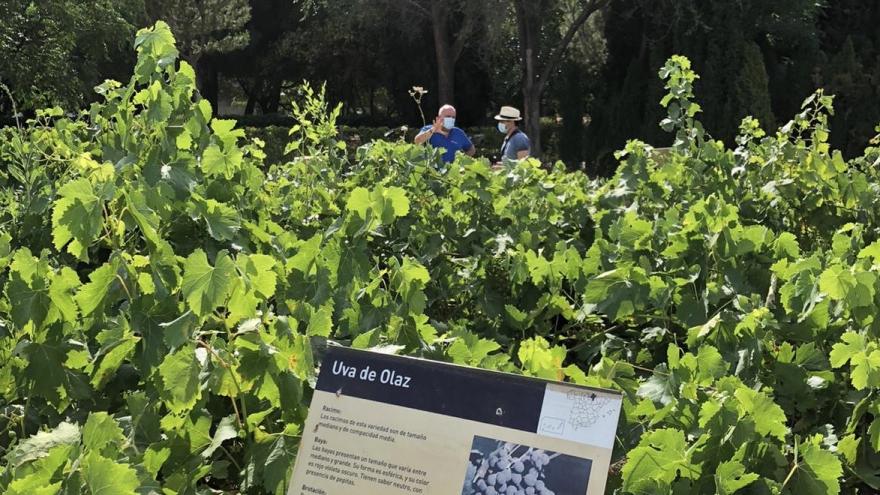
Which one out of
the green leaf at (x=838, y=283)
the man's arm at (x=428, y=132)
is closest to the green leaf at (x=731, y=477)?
the green leaf at (x=838, y=283)

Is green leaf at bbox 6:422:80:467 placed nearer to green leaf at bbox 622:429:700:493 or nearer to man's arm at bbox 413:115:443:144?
green leaf at bbox 622:429:700:493

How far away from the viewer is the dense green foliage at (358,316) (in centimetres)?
168

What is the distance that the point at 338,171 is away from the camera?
→ 4.84m

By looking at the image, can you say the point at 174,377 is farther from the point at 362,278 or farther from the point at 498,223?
the point at 498,223

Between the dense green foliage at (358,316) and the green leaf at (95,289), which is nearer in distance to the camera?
the dense green foliage at (358,316)

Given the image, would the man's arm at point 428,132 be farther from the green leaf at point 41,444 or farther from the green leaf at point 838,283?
the green leaf at point 41,444

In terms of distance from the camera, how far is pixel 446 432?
1.54 metres

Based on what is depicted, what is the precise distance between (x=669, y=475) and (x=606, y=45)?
23.3m

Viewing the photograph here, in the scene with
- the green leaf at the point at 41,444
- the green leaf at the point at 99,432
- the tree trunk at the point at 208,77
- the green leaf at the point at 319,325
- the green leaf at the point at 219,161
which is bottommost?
the green leaf at the point at 41,444

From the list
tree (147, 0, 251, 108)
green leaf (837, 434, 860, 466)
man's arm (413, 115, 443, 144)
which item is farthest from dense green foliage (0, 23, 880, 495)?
tree (147, 0, 251, 108)

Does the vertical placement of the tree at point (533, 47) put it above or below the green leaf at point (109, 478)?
above

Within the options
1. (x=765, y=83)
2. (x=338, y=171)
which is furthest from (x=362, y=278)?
(x=765, y=83)

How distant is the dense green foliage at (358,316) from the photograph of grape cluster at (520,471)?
6.5 inches

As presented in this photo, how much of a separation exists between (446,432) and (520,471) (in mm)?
147
